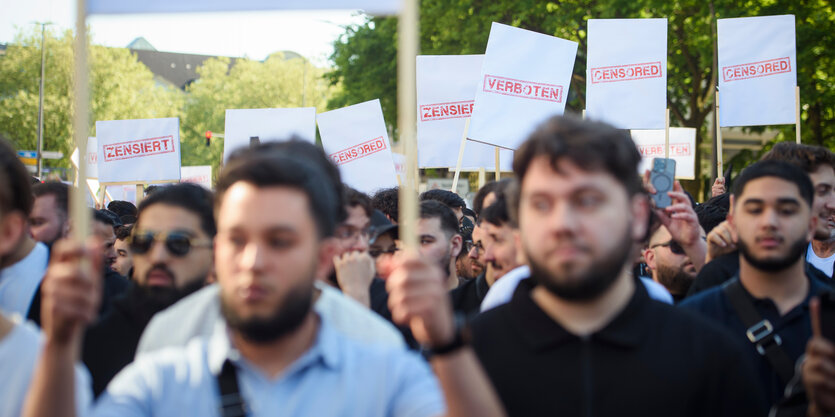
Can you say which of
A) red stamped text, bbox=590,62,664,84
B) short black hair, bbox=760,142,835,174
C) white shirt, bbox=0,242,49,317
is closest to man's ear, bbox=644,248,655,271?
short black hair, bbox=760,142,835,174

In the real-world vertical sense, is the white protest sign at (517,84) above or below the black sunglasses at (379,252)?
above

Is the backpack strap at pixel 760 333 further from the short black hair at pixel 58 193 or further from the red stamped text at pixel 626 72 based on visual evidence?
the red stamped text at pixel 626 72

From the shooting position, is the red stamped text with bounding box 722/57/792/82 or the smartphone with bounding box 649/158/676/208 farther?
the red stamped text with bounding box 722/57/792/82

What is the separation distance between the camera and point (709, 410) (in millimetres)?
2543

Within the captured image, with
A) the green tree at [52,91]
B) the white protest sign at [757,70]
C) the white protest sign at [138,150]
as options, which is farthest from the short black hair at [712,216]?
the green tree at [52,91]

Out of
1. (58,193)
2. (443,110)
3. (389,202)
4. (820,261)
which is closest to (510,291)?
(58,193)

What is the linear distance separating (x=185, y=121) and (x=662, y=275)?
173 feet

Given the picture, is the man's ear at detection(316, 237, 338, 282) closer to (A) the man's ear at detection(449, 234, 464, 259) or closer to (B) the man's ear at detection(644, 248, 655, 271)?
(B) the man's ear at detection(644, 248, 655, 271)

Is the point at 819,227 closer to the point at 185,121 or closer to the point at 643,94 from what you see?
the point at 643,94

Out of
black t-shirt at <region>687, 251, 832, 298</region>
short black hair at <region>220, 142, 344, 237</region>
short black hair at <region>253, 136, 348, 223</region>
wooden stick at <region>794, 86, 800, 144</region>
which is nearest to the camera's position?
short black hair at <region>220, 142, 344, 237</region>

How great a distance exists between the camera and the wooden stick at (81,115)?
2322 mm

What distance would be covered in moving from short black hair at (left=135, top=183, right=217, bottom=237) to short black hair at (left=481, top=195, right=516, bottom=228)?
1.37 meters

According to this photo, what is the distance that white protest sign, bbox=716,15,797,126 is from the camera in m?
8.67

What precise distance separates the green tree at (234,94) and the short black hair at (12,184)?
50252 mm
